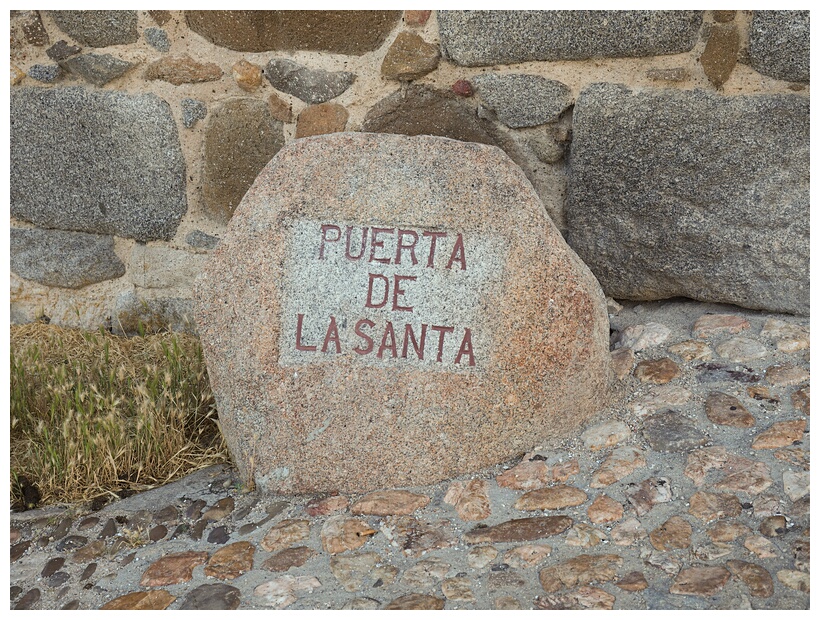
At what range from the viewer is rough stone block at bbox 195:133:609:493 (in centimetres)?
234

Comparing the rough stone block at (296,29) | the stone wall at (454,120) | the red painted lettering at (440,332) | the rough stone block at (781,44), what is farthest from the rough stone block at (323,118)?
the rough stone block at (781,44)

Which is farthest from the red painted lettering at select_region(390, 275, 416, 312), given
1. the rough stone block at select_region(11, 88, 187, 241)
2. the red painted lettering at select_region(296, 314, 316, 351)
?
the rough stone block at select_region(11, 88, 187, 241)

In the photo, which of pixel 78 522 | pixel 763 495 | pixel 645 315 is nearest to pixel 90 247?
pixel 78 522

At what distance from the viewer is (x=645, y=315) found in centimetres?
301

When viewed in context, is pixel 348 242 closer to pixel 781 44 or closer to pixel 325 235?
pixel 325 235

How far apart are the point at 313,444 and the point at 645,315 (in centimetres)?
134

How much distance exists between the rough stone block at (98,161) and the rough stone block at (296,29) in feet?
1.12

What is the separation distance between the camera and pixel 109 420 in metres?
2.51

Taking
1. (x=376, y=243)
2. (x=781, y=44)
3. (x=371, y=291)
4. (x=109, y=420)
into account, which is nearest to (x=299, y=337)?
(x=371, y=291)

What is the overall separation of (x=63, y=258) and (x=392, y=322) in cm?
175

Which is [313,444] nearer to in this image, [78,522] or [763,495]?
[78,522]

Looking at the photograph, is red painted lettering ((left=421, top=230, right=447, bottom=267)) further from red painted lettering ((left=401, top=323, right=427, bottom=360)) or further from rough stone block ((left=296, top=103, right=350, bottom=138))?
rough stone block ((left=296, top=103, right=350, bottom=138))

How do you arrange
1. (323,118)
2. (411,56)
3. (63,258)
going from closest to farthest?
(411,56), (323,118), (63,258)

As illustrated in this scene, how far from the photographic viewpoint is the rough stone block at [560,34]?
272 cm
